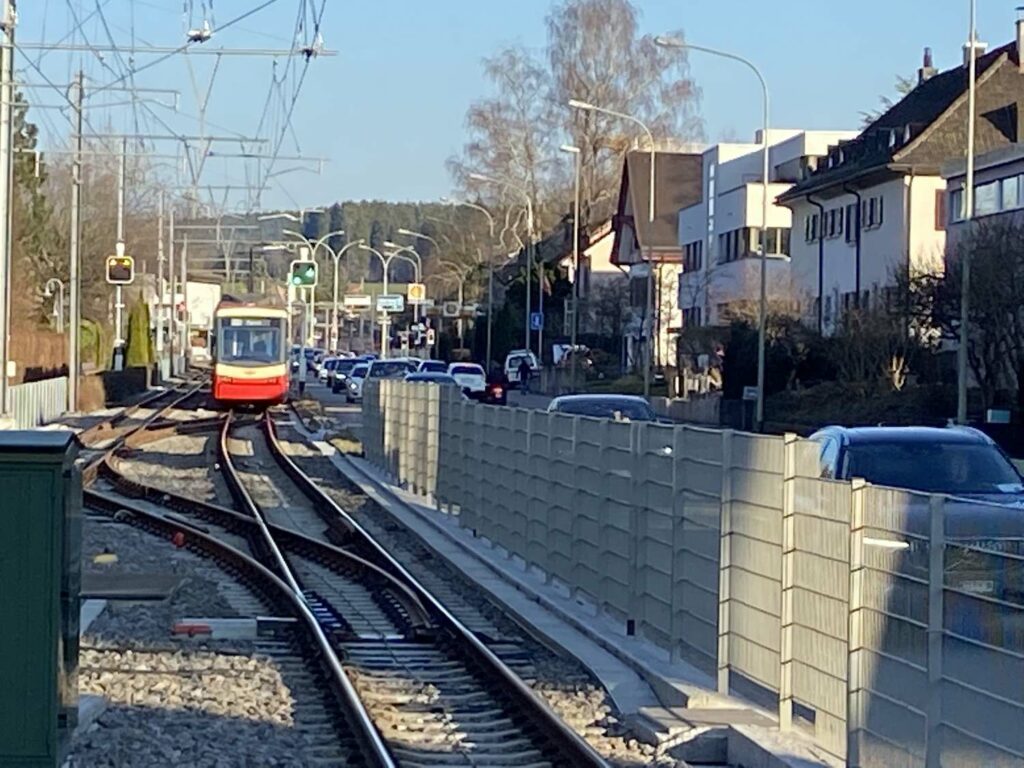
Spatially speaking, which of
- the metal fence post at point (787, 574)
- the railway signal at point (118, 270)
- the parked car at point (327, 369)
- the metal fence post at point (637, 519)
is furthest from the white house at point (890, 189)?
the metal fence post at point (787, 574)

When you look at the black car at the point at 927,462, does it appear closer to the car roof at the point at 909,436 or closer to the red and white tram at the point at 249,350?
the car roof at the point at 909,436

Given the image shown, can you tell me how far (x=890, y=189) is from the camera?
61000 millimetres

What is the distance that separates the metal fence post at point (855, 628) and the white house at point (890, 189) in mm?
44111

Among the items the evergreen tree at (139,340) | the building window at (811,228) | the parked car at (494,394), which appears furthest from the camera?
the evergreen tree at (139,340)

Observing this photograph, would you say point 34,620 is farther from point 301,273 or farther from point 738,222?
point 738,222

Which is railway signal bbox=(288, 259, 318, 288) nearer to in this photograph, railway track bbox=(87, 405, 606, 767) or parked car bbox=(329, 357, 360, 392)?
parked car bbox=(329, 357, 360, 392)

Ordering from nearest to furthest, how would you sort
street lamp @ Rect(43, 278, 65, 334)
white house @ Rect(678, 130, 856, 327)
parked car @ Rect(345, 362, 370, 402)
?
white house @ Rect(678, 130, 856, 327) < parked car @ Rect(345, 362, 370, 402) < street lamp @ Rect(43, 278, 65, 334)

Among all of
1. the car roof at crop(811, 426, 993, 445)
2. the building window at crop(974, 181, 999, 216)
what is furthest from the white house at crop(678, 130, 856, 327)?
the car roof at crop(811, 426, 993, 445)

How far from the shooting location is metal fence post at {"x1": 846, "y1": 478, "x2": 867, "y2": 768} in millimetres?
9672

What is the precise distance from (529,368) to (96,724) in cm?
7144

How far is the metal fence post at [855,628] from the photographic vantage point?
9672mm

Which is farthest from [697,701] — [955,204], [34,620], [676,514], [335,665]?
[955,204]

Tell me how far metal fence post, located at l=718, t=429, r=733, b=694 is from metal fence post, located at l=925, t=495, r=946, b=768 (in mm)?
3151

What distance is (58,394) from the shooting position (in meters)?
59.8
